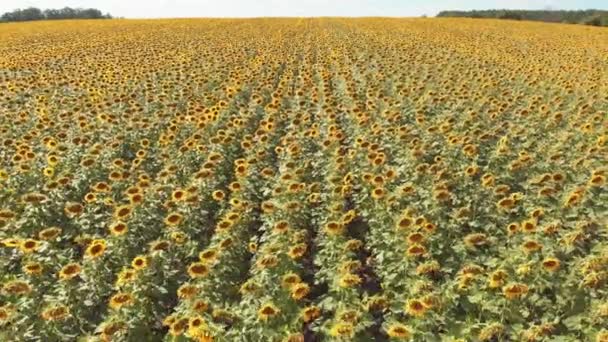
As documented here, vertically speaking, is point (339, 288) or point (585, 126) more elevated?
point (585, 126)

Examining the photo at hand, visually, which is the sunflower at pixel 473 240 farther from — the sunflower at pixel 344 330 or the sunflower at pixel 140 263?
the sunflower at pixel 140 263

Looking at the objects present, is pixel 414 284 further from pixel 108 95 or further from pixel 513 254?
pixel 108 95

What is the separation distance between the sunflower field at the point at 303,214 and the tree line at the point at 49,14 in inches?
2431

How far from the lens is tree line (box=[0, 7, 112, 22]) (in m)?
68.4

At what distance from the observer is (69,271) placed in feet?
17.3

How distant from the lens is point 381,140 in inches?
391

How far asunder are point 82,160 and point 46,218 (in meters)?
1.51

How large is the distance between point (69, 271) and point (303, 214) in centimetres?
289

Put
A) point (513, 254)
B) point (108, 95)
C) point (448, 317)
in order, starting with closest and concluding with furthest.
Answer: point (448, 317) → point (513, 254) → point (108, 95)

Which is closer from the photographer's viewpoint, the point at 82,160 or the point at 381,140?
the point at 82,160

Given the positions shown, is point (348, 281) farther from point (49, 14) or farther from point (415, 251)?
point (49, 14)

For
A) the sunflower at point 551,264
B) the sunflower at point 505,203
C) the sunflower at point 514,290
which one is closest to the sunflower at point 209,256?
the sunflower at point 514,290

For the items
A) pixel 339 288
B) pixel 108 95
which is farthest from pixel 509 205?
pixel 108 95

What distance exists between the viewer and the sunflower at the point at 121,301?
4869mm
